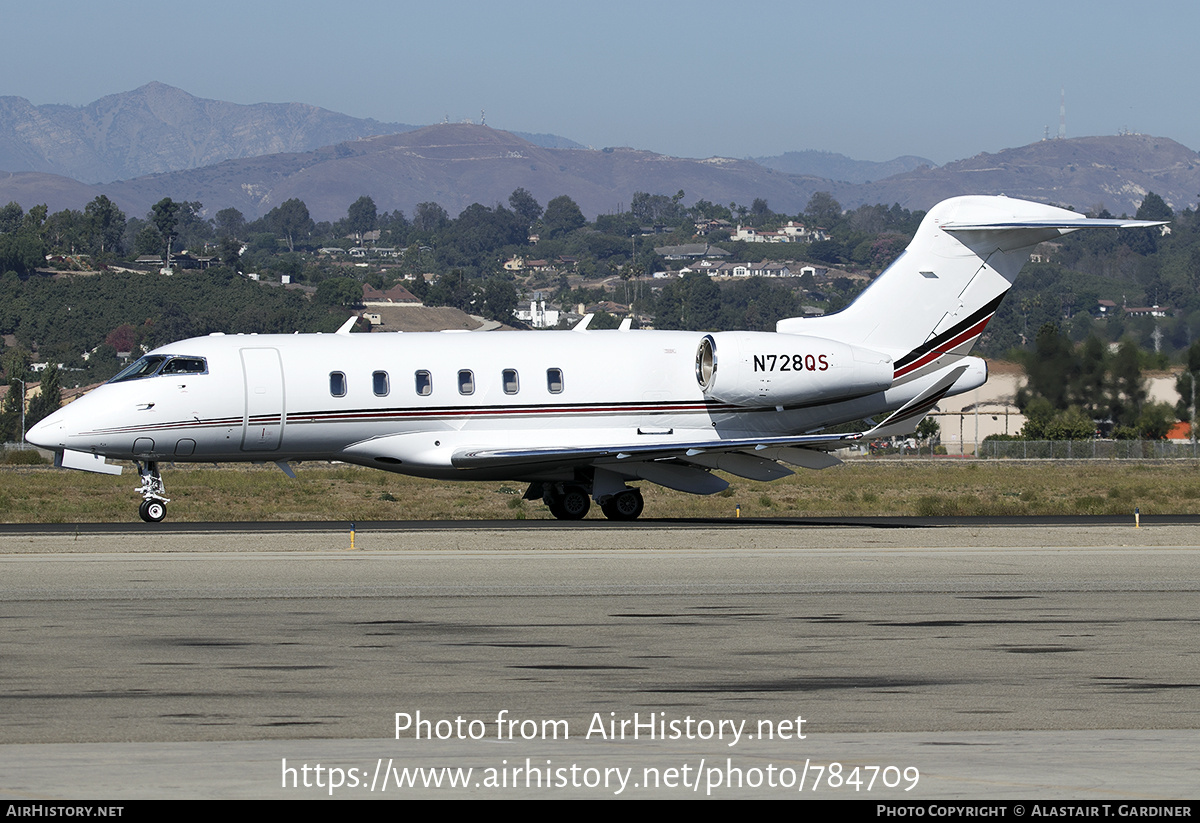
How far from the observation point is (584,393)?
2906 centimetres

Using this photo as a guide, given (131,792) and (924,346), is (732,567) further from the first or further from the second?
(131,792)

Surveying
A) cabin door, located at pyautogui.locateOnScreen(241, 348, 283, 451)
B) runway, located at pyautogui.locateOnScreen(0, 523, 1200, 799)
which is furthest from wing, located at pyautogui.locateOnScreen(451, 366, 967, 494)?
runway, located at pyautogui.locateOnScreen(0, 523, 1200, 799)

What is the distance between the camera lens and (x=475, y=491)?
41688mm

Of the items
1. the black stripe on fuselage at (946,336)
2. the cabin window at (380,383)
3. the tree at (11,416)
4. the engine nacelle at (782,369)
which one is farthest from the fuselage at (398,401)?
the tree at (11,416)

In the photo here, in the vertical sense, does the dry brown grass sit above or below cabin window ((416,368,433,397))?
below

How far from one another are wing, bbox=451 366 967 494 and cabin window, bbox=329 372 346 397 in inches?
94.0

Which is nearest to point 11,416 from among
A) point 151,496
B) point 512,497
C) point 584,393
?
point 512,497

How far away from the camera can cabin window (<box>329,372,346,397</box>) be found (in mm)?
27953

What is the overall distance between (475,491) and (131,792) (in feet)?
111

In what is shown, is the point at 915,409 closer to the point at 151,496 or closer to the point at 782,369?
the point at 782,369

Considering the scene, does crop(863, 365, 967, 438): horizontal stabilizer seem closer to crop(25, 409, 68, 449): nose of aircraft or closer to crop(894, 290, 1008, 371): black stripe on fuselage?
crop(894, 290, 1008, 371): black stripe on fuselage

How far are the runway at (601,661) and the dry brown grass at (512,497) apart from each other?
10.4m

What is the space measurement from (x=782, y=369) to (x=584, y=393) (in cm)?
387

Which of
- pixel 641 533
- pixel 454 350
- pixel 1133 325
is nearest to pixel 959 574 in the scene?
pixel 641 533
